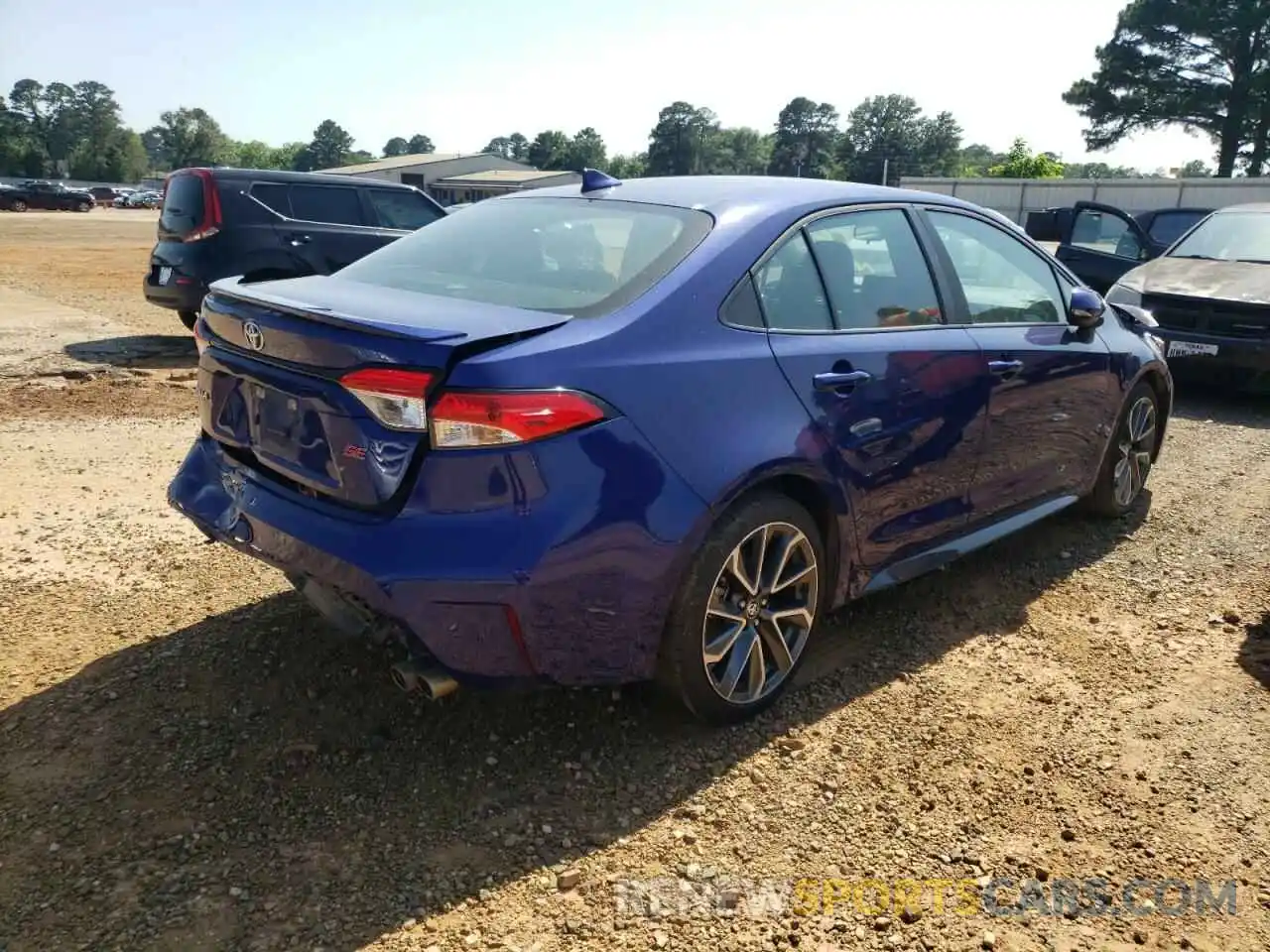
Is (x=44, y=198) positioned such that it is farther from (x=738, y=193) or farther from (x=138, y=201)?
(x=738, y=193)

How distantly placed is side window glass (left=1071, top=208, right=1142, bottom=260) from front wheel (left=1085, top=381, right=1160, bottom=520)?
6543mm

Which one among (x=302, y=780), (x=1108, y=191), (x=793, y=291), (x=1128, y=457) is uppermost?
(x=1108, y=191)

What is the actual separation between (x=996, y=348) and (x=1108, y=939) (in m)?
2.20

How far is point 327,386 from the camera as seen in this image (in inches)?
99.5

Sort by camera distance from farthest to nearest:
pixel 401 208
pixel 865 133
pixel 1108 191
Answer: pixel 865 133 → pixel 1108 191 → pixel 401 208

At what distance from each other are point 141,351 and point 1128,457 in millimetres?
8538

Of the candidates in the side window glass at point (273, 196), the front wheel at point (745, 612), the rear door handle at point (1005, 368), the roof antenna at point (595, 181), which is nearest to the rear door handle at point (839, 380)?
the front wheel at point (745, 612)

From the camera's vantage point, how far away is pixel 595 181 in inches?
141

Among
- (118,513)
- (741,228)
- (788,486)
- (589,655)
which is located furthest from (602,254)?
(118,513)

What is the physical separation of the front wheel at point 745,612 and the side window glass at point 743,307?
1.72ft

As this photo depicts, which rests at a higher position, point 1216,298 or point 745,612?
point 1216,298

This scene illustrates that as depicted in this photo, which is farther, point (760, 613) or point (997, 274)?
point (997, 274)

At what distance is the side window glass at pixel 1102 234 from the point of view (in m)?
10.8

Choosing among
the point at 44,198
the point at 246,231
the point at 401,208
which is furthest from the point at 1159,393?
the point at 44,198
